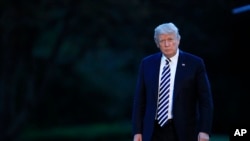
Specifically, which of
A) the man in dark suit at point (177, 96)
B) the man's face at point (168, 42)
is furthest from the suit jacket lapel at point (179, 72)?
the man's face at point (168, 42)

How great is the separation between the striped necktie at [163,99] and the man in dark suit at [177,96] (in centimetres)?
1

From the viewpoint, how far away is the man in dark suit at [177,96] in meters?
5.04

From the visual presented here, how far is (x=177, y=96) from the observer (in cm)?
506

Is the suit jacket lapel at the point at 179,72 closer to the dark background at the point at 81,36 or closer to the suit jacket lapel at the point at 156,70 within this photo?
the suit jacket lapel at the point at 156,70

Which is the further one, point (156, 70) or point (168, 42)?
point (156, 70)

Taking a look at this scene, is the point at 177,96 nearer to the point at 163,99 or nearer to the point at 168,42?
the point at 163,99

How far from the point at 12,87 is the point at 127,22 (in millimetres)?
2652

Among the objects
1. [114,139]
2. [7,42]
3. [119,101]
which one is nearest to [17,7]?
[7,42]

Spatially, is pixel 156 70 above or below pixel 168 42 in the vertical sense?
below

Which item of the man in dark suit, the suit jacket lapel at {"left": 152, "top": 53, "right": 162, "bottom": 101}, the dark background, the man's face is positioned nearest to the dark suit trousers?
the man in dark suit

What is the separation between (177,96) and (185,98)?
62mm

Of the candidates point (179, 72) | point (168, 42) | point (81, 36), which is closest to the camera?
point (168, 42)

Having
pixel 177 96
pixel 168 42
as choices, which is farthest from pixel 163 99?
pixel 168 42

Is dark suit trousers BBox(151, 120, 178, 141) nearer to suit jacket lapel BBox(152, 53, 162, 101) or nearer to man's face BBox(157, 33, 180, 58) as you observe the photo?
Result: suit jacket lapel BBox(152, 53, 162, 101)
